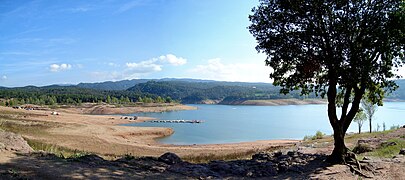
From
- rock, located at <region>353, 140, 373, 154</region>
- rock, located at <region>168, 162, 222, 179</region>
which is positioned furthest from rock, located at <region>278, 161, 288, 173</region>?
rock, located at <region>353, 140, 373, 154</region>

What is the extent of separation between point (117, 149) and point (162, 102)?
456 feet

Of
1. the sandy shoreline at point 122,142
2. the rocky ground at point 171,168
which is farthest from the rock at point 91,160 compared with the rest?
the sandy shoreline at point 122,142

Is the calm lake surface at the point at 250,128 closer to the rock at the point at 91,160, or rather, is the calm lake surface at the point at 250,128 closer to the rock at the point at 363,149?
the rock at the point at 363,149

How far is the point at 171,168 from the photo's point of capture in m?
12.8

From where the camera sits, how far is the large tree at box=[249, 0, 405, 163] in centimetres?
1269

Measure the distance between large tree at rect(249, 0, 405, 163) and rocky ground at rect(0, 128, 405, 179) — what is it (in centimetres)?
123

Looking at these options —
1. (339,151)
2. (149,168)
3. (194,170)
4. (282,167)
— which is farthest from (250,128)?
(149,168)

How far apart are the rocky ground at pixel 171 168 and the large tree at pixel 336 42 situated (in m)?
1.23

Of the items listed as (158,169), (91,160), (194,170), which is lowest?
(194,170)

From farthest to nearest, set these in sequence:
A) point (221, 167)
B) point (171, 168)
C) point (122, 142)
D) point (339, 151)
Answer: point (122, 142), point (339, 151), point (221, 167), point (171, 168)

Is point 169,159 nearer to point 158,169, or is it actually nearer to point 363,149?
point 158,169

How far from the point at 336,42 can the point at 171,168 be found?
8.44 meters

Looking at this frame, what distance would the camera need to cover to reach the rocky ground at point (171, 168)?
10514mm

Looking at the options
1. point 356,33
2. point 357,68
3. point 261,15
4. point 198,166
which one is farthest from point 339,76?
point 198,166
